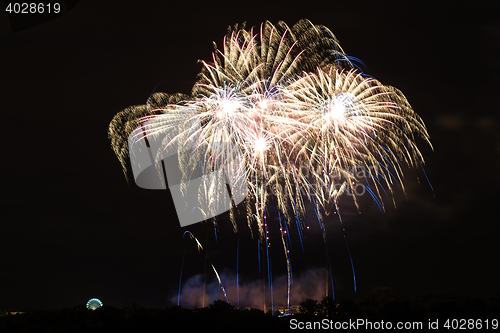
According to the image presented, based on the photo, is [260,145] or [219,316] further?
[260,145]

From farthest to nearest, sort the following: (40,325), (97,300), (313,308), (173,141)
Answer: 1. (97,300)
2. (173,141)
3. (313,308)
4. (40,325)

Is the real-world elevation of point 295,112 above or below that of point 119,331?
above

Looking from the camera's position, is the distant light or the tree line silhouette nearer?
the tree line silhouette

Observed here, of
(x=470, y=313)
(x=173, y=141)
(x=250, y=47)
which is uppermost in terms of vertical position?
(x=250, y=47)

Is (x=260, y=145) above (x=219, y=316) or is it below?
above

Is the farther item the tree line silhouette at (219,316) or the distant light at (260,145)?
the distant light at (260,145)

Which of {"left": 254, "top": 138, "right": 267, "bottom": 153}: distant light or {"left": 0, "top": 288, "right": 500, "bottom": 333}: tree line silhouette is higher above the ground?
{"left": 254, "top": 138, "right": 267, "bottom": 153}: distant light

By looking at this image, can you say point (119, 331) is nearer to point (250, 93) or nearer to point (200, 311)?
point (200, 311)

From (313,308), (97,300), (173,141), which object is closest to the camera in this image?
(313,308)

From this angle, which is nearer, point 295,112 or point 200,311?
point 200,311

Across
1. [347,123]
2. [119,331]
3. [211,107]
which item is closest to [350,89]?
[347,123]

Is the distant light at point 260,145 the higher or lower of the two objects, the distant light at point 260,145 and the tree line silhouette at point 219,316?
the higher
